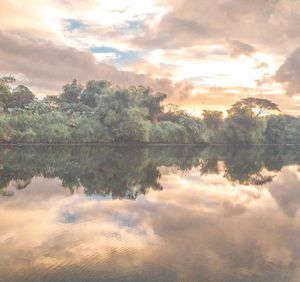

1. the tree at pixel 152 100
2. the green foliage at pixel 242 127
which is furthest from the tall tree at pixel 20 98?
the green foliage at pixel 242 127

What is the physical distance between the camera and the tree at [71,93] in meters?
86.5

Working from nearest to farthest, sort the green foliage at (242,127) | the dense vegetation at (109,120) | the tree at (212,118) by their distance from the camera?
the dense vegetation at (109,120), the green foliage at (242,127), the tree at (212,118)

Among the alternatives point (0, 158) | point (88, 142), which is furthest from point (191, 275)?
point (88, 142)

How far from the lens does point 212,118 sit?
111 meters

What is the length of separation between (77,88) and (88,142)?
30317 millimetres

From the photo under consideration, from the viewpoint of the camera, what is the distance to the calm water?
31.7 ft

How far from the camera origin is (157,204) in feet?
60.6

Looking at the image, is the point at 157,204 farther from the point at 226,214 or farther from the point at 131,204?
the point at 226,214

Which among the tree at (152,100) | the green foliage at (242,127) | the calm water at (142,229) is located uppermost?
the tree at (152,100)

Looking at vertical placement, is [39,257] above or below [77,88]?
below

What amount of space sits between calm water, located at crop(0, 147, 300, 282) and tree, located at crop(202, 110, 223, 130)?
84187 millimetres

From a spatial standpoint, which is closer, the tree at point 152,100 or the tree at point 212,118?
the tree at point 152,100

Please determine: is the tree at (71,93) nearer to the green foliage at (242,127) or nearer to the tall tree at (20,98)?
the tall tree at (20,98)

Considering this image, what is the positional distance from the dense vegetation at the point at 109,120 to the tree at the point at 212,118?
10.6 m
